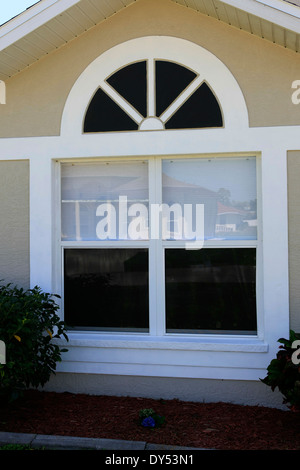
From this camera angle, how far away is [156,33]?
526 centimetres

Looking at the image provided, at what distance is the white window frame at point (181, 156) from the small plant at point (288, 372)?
0.37 m

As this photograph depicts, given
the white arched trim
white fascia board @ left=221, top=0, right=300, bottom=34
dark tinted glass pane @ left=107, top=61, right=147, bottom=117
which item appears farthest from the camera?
dark tinted glass pane @ left=107, top=61, right=147, bottom=117

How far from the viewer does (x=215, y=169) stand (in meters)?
5.26

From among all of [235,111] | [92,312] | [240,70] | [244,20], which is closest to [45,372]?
[92,312]

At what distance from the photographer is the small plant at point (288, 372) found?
433cm

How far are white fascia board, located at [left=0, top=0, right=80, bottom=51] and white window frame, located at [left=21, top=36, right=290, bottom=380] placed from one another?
0.69m

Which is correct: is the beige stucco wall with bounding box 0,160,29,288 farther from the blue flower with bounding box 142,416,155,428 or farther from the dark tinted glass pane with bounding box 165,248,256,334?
the blue flower with bounding box 142,416,155,428

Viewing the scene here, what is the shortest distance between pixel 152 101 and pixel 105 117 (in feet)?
1.76

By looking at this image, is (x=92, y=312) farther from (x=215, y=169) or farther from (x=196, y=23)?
(x=196, y=23)

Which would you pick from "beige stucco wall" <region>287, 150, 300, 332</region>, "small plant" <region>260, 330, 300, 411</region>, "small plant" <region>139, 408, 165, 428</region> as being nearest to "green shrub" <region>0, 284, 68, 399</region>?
"small plant" <region>139, 408, 165, 428</region>

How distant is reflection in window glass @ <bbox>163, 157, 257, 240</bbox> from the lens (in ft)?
17.1

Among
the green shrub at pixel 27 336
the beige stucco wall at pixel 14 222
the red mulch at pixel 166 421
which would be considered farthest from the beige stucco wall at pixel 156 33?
the red mulch at pixel 166 421

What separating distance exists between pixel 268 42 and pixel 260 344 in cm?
304

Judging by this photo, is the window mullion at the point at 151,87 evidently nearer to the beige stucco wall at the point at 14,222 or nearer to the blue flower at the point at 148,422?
the beige stucco wall at the point at 14,222
